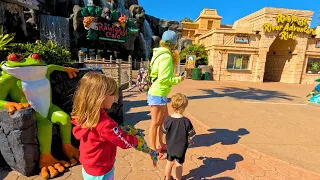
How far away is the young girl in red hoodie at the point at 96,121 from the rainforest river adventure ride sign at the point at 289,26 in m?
16.9

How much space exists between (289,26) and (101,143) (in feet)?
60.8

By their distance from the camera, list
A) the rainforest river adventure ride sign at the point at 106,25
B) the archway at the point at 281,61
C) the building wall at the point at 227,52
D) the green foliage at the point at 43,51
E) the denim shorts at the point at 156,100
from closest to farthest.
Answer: the denim shorts at the point at 156,100 < the green foliage at the point at 43,51 < the building wall at the point at 227,52 < the archway at the point at 281,61 < the rainforest river adventure ride sign at the point at 106,25

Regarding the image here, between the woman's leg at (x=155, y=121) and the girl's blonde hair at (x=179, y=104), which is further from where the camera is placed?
the woman's leg at (x=155, y=121)

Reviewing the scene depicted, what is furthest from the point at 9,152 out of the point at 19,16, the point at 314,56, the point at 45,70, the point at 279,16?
the point at 314,56

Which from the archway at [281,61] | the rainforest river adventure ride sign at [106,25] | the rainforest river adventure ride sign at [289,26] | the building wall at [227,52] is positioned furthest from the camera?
the rainforest river adventure ride sign at [106,25]

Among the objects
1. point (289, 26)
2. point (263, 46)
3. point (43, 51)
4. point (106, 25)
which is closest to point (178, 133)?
point (43, 51)

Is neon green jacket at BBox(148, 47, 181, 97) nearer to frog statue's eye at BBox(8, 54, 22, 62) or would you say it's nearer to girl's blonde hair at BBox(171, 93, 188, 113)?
girl's blonde hair at BBox(171, 93, 188, 113)

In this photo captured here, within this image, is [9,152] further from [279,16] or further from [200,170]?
[279,16]

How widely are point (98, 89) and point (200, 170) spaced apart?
7.02 ft

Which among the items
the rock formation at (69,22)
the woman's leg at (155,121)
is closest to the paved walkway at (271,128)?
the woman's leg at (155,121)

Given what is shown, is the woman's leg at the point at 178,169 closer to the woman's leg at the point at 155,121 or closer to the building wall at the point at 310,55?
the woman's leg at the point at 155,121

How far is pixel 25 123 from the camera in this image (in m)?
2.28

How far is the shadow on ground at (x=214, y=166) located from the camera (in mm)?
2641

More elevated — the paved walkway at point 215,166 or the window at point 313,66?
the window at point 313,66
